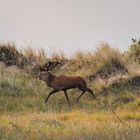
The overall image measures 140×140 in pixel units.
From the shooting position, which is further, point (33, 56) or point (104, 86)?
point (33, 56)

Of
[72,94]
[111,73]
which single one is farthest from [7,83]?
[111,73]

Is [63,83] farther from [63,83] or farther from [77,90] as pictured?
[77,90]

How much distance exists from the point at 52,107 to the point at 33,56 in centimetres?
858

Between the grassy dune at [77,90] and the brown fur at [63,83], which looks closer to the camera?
the grassy dune at [77,90]

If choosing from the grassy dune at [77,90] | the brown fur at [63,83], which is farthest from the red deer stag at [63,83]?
the grassy dune at [77,90]

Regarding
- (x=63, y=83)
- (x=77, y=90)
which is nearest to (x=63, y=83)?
(x=63, y=83)

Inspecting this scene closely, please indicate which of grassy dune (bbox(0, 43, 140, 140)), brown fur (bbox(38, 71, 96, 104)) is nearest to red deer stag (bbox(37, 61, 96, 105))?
brown fur (bbox(38, 71, 96, 104))

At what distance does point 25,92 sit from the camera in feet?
77.7

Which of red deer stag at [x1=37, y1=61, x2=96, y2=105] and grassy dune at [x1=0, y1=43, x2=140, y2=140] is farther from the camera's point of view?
red deer stag at [x1=37, y1=61, x2=96, y2=105]

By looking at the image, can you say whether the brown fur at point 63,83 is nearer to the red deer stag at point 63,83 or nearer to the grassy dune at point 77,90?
the red deer stag at point 63,83

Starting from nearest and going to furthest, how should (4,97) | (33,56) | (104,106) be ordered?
(104,106), (4,97), (33,56)

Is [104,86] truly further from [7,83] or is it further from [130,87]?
[7,83]

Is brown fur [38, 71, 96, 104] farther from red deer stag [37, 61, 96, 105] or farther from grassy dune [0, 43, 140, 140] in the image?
grassy dune [0, 43, 140, 140]

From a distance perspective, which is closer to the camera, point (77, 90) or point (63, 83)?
point (63, 83)
